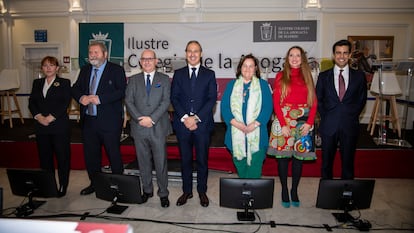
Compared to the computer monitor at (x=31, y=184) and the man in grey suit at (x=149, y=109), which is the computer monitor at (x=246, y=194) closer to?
the man in grey suit at (x=149, y=109)

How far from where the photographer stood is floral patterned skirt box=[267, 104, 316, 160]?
110 inches

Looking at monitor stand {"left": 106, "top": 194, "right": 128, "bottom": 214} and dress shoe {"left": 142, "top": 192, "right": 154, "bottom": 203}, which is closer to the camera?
monitor stand {"left": 106, "top": 194, "right": 128, "bottom": 214}

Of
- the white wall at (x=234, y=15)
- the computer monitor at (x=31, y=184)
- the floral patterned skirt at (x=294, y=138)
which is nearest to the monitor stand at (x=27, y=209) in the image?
the computer monitor at (x=31, y=184)

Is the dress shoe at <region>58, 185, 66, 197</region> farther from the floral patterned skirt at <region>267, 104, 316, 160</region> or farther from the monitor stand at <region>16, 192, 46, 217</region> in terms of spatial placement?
the floral patterned skirt at <region>267, 104, 316, 160</region>

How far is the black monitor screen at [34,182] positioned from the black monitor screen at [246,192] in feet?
5.54

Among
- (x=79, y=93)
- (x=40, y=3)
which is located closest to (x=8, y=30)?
(x=40, y=3)

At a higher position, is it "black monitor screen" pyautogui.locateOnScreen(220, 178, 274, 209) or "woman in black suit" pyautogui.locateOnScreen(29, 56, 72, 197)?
"woman in black suit" pyautogui.locateOnScreen(29, 56, 72, 197)

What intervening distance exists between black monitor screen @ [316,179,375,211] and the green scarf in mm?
695

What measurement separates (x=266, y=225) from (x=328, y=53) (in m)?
5.00

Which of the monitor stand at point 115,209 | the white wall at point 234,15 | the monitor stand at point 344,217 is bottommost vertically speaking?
the monitor stand at point 115,209

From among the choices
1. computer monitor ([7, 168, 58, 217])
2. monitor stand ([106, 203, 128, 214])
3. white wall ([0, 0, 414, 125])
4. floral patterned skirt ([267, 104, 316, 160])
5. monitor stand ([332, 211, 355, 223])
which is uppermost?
white wall ([0, 0, 414, 125])

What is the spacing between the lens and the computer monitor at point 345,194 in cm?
265

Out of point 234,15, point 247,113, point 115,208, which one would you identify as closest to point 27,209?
point 115,208

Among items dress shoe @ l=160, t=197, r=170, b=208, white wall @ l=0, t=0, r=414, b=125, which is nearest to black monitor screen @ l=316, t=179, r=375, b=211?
dress shoe @ l=160, t=197, r=170, b=208
